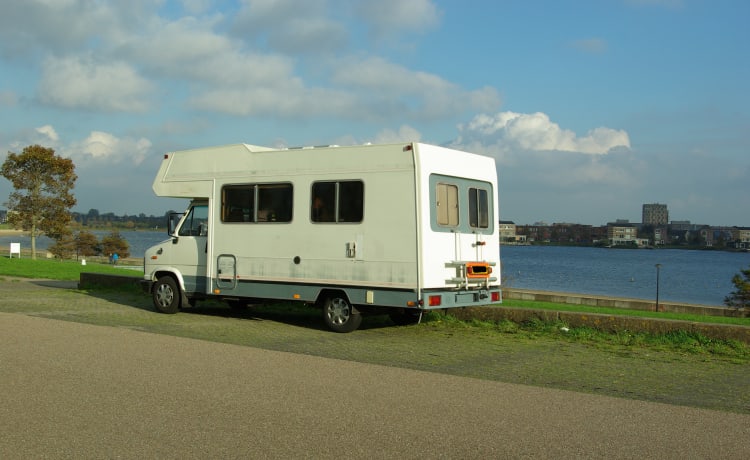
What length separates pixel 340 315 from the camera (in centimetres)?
1220

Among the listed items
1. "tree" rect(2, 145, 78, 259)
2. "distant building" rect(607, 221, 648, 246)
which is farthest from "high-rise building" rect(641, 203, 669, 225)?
"tree" rect(2, 145, 78, 259)

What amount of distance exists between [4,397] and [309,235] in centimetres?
610

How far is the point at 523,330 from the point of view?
12.5 meters

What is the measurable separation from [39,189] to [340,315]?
31.1 meters

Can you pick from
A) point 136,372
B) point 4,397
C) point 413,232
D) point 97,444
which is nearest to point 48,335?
point 136,372

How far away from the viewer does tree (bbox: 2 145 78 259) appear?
37.8 meters

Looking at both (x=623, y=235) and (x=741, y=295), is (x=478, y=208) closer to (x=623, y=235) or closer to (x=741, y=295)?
(x=741, y=295)

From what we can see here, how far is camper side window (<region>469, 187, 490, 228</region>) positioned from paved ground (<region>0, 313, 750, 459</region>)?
4311 millimetres

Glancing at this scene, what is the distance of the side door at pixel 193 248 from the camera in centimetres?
1405

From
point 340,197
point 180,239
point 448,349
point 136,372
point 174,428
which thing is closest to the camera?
point 174,428

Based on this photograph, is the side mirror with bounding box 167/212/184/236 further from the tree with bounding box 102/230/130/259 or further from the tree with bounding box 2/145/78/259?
the tree with bounding box 102/230/130/259

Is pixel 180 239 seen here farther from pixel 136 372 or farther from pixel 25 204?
pixel 25 204

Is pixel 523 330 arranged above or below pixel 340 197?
below

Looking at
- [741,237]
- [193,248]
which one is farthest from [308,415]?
[741,237]
